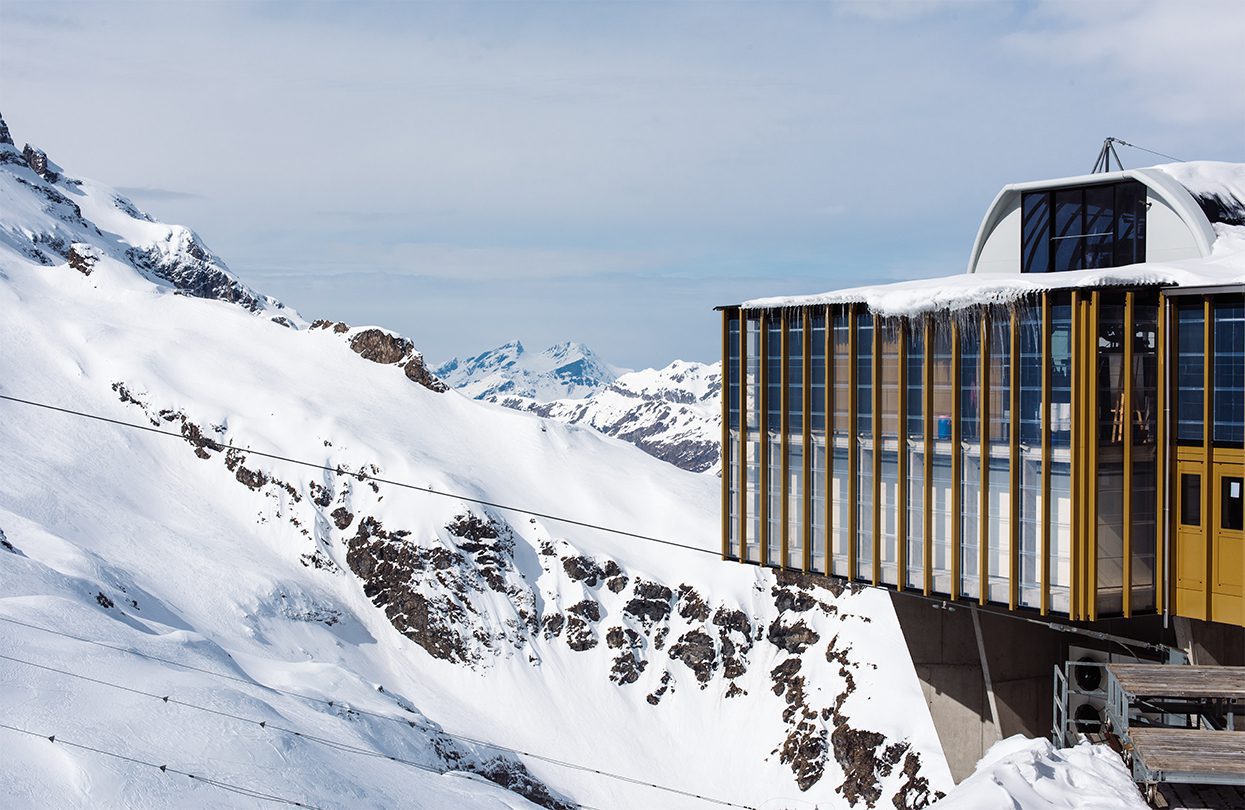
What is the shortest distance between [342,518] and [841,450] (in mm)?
80340

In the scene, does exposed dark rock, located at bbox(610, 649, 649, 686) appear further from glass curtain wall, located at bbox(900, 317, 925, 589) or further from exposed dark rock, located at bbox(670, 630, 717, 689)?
glass curtain wall, located at bbox(900, 317, 925, 589)

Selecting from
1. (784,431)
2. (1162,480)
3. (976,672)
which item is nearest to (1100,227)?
(1162,480)

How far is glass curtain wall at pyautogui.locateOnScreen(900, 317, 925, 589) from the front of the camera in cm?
2731

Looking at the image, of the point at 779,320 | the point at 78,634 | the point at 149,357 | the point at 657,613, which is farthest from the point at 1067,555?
the point at 149,357

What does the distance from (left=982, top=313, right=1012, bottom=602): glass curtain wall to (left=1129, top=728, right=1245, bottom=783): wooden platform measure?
10.1 m

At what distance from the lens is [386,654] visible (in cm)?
9406

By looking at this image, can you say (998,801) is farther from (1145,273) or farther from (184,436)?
(184,436)

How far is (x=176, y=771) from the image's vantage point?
118ft

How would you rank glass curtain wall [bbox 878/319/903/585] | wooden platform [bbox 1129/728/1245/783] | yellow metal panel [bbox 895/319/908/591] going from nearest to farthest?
wooden platform [bbox 1129/728/1245/783], yellow metal panel [bbox 895/319/908/591], glass curtain wall [bbox 878/319/903/585]

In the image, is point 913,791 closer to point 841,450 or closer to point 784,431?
point 784,431

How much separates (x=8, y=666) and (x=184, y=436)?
71.5 m

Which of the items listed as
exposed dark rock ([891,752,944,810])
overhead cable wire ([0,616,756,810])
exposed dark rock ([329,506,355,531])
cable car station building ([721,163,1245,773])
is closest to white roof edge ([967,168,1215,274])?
cable car station building ([721,163,1245,773])

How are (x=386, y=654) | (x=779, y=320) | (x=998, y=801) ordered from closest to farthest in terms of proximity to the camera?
(x=998, y=801) < (x=779, y=320) < (x=386, y=654)

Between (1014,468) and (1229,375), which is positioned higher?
(1229,375)
